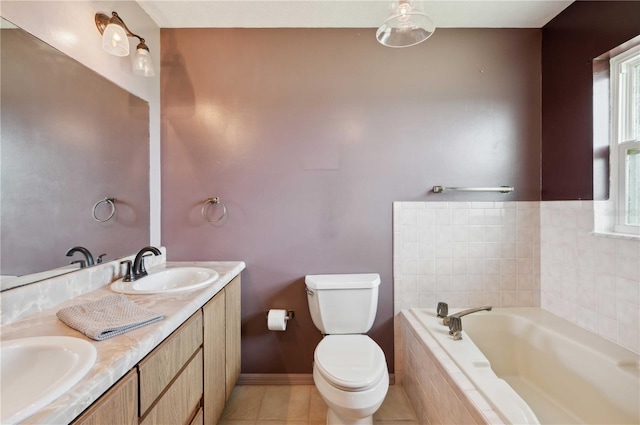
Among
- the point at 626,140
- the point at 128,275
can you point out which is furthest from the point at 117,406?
the point at 626,140

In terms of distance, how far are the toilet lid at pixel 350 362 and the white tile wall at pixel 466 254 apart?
49 centimetres

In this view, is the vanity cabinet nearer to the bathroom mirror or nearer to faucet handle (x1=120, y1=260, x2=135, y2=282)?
faucet handle (x1=120, y1=260, x2=135, y2=282)

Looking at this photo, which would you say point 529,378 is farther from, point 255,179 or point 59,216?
point 59,216

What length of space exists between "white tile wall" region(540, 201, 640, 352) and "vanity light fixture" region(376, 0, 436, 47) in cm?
140

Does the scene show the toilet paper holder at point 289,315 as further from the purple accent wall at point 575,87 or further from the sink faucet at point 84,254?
the purple accent wall at point 575,87

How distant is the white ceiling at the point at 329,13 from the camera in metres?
1.59

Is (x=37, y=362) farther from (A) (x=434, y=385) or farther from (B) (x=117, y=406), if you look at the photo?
(A) (x=434, y=385)

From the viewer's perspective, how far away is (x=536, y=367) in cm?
154

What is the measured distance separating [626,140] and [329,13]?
186 centimetres

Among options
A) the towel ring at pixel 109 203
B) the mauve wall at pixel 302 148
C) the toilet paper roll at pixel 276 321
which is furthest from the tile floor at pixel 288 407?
the towel ring at pixel 109 203

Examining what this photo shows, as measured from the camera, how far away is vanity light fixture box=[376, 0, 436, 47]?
1.11 meters

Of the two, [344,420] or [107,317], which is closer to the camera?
[107,317]

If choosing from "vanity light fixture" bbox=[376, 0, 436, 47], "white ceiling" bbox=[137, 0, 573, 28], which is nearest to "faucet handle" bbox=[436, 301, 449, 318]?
"vanity light fixture" bbox=[376, 0, 436, 47]

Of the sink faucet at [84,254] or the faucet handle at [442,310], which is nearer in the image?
the sink faucet at [84,254]
